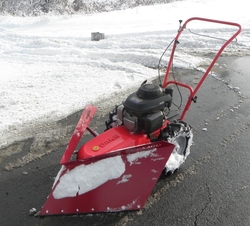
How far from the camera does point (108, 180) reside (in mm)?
3023

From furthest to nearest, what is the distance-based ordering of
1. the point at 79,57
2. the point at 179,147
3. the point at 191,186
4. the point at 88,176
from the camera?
the point at 79,57 < the point at 179,147 < the point at 191,186 < the point at 88,176

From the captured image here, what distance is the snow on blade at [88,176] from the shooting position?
2980mm

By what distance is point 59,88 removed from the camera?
20.6 feet

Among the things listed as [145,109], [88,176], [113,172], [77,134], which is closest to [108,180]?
[113,172]

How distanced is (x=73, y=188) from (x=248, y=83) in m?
4.80

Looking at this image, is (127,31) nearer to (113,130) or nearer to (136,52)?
(136,52)

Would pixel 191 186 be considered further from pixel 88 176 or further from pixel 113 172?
pixel 88 176

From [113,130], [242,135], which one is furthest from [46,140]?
[242,135]

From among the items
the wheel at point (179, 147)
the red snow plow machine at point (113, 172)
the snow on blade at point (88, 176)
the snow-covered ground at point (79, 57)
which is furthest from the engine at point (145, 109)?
the snow-covered ground at point (79, 57)

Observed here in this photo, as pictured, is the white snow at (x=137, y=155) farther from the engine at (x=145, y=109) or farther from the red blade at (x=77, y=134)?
the red blade at (x=77, y=134)

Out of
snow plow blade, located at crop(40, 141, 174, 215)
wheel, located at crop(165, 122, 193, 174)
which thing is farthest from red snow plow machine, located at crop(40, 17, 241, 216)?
wheel, located at crop(165, 122, 193, 174)

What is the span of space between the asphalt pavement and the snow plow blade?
0.64ft

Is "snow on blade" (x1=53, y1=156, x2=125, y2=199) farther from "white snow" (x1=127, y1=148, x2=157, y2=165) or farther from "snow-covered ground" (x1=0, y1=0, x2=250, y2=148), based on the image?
"snow-covered ground" (x1=0, y1=0, x2=250, y2=148)

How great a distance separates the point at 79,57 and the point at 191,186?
5.27 metres
